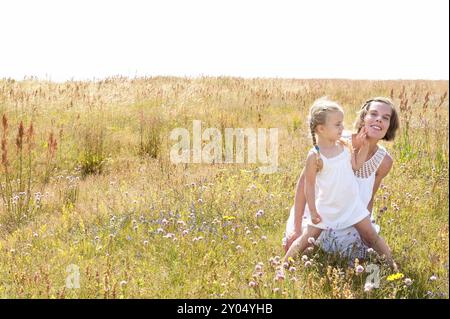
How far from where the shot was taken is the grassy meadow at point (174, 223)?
3.60 metres

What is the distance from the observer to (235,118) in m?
10.5

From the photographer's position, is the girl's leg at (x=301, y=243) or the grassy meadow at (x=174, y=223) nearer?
the grassy meadow at (x=174, y=223)

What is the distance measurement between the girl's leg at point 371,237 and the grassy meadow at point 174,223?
0.11 m

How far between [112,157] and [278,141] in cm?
289

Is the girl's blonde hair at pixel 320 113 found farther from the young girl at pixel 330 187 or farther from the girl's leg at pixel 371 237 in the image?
the girl's leg at pixel 371 237

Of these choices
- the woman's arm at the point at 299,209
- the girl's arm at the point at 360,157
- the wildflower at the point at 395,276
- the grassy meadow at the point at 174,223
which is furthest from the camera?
the girl's arm at the point at 360,157

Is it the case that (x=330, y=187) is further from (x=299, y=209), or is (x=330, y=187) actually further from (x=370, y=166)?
(x=370, y=166)

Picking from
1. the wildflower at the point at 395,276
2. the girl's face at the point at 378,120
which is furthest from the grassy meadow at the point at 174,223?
the girl's face at the point at 378,120

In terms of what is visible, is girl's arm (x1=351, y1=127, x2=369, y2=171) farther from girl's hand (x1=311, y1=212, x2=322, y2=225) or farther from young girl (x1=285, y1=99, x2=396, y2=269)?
girl's hand (x1=311, y1=212, x2=322, y2=225)

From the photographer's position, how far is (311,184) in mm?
4012

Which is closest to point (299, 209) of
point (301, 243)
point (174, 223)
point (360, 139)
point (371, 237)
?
point (301, 243)

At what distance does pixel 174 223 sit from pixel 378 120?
2.05 meters

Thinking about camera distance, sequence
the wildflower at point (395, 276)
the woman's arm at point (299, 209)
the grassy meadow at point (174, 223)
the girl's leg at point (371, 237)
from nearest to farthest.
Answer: the wildflower at point (395, 276)
the grassy meadow at point (174, 223)
the girl's leg at point (371, 237)
the woman's arm at point (299, 209)
